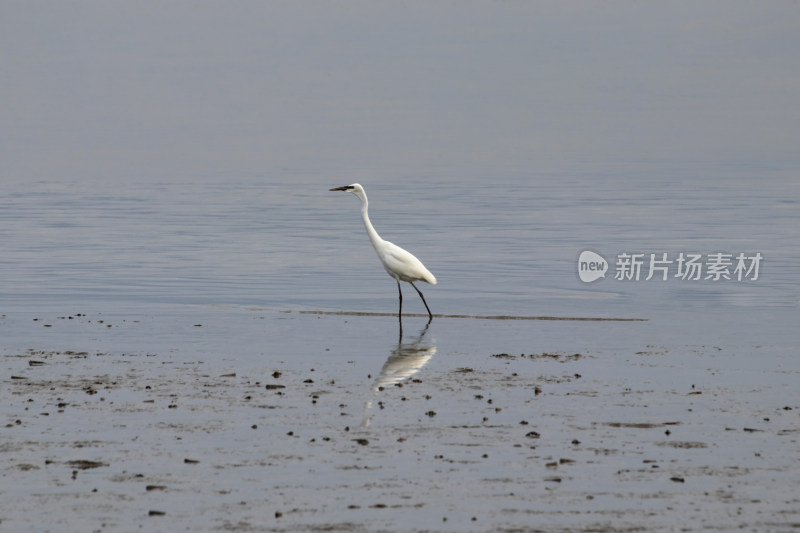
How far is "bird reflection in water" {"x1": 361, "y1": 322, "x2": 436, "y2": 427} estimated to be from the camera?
15477 mm

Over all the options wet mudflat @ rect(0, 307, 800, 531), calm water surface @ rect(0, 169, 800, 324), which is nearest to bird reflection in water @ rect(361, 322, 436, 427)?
→ wet mudflat @ rect(0, 307, 800, 531)

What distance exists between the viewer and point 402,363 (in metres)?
17.3

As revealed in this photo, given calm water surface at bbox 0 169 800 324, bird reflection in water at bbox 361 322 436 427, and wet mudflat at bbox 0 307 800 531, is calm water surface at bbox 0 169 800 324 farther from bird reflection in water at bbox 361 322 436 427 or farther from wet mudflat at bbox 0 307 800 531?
wet mudflat at bbox 0 307 800 531

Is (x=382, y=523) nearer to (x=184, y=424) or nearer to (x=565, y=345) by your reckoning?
(x=184, y=424)

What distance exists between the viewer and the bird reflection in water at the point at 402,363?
50.8ft

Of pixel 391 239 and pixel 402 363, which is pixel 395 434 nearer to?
pixel 402 363

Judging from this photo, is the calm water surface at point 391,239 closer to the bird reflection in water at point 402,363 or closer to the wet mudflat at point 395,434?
the bird reflection in water at point 402,363

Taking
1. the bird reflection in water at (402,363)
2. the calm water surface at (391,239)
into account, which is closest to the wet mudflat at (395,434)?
the bird reflection in water at (402,363)

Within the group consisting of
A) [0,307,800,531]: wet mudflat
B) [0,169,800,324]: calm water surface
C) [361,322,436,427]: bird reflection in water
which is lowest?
[0,307,800,531]: wet mudflat

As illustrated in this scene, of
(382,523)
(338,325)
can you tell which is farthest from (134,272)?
(382,523)

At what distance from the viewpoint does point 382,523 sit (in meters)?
9.90

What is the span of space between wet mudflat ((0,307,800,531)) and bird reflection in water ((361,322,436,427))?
0.06m

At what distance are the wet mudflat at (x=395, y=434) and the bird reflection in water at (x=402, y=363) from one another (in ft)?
0.18

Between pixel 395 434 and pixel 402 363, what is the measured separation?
466 cm
